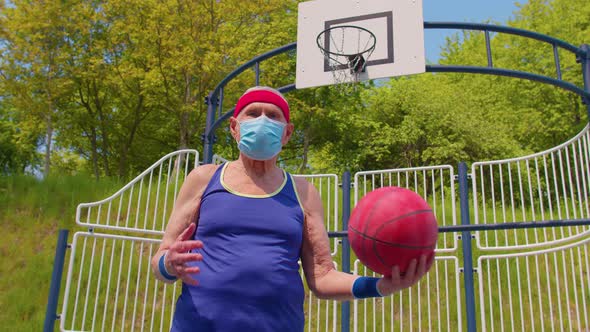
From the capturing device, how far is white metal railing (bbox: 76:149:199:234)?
5.34 m

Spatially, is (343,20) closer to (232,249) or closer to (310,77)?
(310,77)

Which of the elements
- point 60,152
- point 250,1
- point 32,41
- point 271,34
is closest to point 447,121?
point 271,34

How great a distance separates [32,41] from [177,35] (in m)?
5.03

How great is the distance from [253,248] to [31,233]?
33.1 feet

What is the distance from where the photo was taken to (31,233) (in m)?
10.1

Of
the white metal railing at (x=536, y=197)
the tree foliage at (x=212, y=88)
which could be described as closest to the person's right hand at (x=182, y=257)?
the white metal railing at (x=536, y=197)

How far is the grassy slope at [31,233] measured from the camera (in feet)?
25.3

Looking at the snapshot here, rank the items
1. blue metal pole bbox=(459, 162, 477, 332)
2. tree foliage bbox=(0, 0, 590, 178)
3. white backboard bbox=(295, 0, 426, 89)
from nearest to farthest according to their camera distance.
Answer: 1. blue metal pole bbox=(459, 162, 477, 332)
2. white backboard bbox=(295, 0, 426, 89)
3. tree foliage bbox=(0, 0, 590, 178)

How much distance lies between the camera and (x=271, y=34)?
1762cm

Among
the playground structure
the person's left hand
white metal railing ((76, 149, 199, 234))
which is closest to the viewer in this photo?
the person's left hand

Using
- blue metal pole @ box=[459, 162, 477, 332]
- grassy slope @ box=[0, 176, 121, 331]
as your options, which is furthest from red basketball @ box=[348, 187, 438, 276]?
grassy slope @ box=[0, 176, 121, 331]

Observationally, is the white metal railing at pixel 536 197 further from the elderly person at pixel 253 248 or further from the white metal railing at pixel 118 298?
the white metal railing at pixel 118 298

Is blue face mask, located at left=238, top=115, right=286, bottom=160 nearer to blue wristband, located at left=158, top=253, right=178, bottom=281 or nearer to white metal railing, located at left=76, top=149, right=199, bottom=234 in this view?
blue wristband, located at left=158, top=253, right=178, bottom=281

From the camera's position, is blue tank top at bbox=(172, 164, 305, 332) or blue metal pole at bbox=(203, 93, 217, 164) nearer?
blue tank top at bbox=(172, 164, 305, 332)
